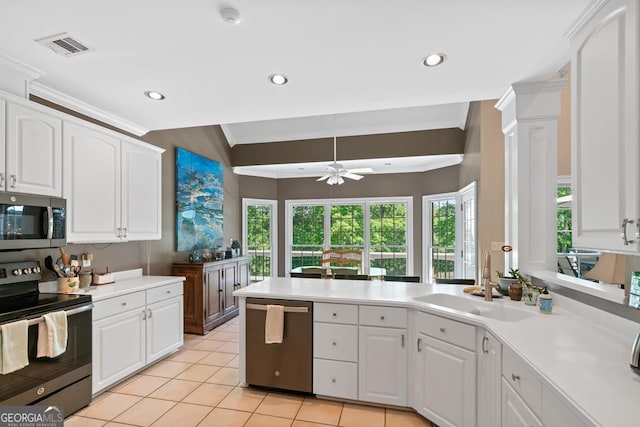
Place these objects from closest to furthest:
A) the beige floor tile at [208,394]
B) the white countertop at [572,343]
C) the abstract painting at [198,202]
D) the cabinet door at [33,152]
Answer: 1. the white countertop at [572,343]
2. the cabinet door at [33,152]
3. the beige floor tile at [208,394]
4. the abstract painting at [198,202]

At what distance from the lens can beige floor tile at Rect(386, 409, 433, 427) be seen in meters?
2.23

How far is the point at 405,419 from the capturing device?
230cm

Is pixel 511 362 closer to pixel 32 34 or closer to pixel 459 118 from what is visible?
pixel 32 34

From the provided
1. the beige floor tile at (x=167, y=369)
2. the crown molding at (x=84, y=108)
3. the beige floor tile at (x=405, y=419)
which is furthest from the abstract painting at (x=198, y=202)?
the beige floor tile at (x=405, y=419)

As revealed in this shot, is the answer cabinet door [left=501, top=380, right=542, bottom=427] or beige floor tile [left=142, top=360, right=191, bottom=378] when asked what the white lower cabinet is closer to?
beige floor tile [left=142, top=360, right=191, bottom=378]

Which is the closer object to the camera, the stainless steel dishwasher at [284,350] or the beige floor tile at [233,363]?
the stainless steel dishwasher at [284,350]

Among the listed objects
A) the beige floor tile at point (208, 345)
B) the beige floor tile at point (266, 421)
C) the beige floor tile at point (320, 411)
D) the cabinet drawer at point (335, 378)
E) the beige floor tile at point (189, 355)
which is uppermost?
the cabinet drawer at point (335, 378)

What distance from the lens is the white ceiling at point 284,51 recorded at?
169 cm

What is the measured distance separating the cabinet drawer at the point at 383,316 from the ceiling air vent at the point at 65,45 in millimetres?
2632

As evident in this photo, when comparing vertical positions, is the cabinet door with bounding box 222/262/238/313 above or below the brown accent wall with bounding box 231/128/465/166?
below

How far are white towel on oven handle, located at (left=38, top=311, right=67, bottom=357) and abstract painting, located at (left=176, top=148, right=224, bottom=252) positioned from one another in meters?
2.18

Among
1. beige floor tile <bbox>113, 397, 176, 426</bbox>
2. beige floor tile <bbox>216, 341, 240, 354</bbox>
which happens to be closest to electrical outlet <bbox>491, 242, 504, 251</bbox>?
beige floor tile <bbox>216, 341, 240, 354</bbox>

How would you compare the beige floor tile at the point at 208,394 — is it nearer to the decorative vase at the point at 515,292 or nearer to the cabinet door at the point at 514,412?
the cabinet door at the point at 514,412

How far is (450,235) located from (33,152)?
5.34 metres
